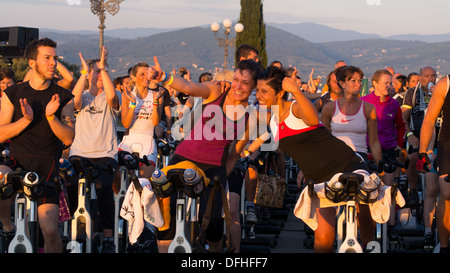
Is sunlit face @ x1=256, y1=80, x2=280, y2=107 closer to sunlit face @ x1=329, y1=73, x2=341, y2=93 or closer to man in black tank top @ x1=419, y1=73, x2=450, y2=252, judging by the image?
man in black tank top @ x1=419, y1=73, x2=450, y2=252

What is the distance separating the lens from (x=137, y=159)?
9430 mm

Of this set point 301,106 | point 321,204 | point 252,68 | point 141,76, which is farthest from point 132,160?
point 301,106

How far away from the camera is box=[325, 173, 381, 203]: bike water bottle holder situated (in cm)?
697

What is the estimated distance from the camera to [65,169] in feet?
27.3

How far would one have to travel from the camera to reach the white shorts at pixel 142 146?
10625 mm

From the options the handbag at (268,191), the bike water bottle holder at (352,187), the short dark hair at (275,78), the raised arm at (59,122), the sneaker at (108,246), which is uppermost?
the short dark hair at (275,78)

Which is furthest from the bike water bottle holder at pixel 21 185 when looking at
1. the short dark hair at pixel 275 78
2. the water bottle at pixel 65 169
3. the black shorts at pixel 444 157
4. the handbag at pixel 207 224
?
the black shorts at pixel 444 157

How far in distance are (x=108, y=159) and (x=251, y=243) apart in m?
2.34

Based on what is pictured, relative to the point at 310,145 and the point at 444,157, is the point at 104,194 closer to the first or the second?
the point at 310,145

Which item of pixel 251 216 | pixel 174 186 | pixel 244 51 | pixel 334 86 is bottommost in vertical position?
pixel 251 216

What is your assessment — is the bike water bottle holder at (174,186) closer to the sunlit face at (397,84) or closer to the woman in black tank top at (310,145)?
the woman in black tank top at (310,145)

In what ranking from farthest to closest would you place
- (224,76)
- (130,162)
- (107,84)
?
1. (107,84)
2. (130,162)
3. (224,76)

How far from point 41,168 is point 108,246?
1564 millimetres
